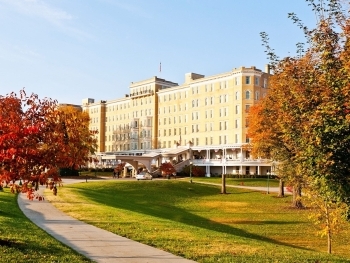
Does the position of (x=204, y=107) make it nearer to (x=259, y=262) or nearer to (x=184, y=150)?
(x=184, y=150)

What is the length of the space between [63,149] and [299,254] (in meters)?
7.84

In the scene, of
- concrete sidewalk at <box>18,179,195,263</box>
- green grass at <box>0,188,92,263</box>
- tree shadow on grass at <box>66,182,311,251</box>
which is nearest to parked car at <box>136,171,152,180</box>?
tree shadow on grass at <box>66,182,311,251</box>

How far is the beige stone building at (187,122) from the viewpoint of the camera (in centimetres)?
8631

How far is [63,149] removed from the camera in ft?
43.6

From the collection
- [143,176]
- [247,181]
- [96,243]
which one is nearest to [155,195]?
[143,176]

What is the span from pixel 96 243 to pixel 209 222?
15847mm

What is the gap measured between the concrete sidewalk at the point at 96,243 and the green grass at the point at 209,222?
582 millimetres

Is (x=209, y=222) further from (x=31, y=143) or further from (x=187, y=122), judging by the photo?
(x=187, y=122)

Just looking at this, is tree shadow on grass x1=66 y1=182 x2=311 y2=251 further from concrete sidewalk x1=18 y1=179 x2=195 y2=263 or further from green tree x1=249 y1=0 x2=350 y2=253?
green tree x1=249 y1=0 x2=350 y2=253

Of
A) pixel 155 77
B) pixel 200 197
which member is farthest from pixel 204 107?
pixel 200 197

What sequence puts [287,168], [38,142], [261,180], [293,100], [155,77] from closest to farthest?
[293,100] → [38,142] → [287,168] → [261,180] → [155,77]

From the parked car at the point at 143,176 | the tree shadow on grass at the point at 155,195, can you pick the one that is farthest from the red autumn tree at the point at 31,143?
the parked car at the point at 143,176

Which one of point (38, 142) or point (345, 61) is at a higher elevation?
point (345, 61)

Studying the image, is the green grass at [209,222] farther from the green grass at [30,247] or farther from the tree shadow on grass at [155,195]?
the green grass at [30,247]
